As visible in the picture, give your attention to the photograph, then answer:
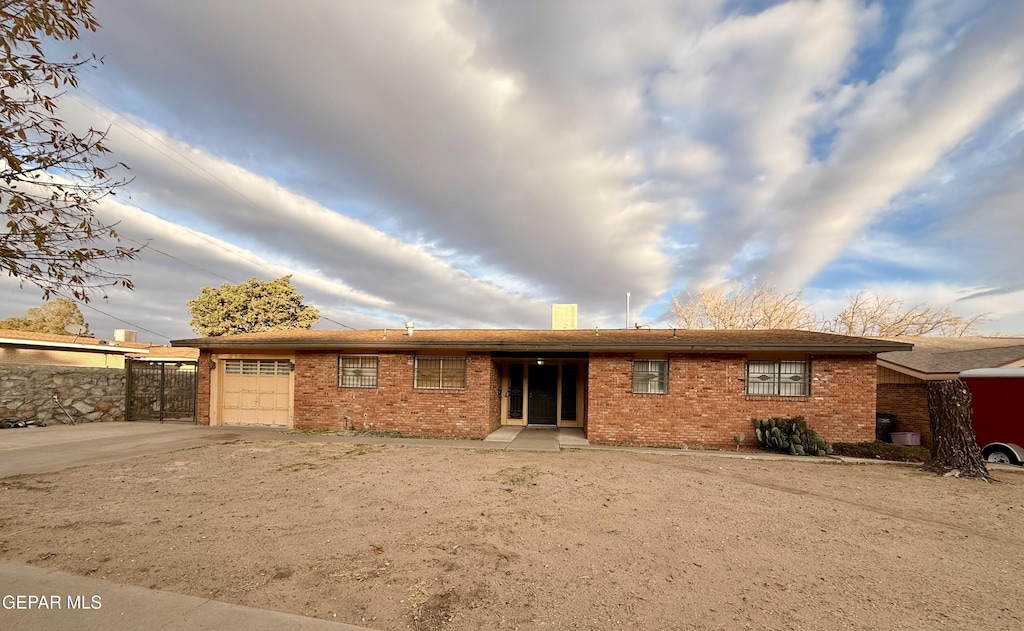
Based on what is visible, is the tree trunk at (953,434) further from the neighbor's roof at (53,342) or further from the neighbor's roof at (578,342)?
the neighbor's roof at (53,342)

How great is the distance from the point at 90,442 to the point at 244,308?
2494 cm

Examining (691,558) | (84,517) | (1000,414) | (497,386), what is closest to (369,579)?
(691,558)

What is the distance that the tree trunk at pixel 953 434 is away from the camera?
8.30m

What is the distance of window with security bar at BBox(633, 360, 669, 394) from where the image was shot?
1128 centimetres

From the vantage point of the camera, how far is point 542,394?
14.3m

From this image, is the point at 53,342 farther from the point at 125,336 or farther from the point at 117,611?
the point at 117,611

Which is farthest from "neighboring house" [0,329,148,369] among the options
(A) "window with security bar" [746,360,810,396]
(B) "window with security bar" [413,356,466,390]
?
(A) "window with security bar" [746,360,810,396]

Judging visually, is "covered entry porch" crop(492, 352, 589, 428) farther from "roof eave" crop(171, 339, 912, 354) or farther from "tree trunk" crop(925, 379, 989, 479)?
"tree trunk" crop(925, 379, 989, 479)

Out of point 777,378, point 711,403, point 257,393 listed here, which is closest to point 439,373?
point 257,393

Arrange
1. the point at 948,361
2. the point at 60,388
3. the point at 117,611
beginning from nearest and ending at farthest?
the point at 117,611 < the point at 60,388 < the point at 948,361

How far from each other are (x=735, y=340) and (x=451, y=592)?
10217 mm

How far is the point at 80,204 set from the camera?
294 centimetres

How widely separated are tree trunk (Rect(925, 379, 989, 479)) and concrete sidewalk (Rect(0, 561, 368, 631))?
1117 cm

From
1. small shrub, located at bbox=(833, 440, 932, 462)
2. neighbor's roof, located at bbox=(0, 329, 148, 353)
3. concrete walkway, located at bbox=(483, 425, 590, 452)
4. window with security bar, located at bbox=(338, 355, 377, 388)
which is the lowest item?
concrete walkway, located at bbox=(483, 425, 590, 452)
